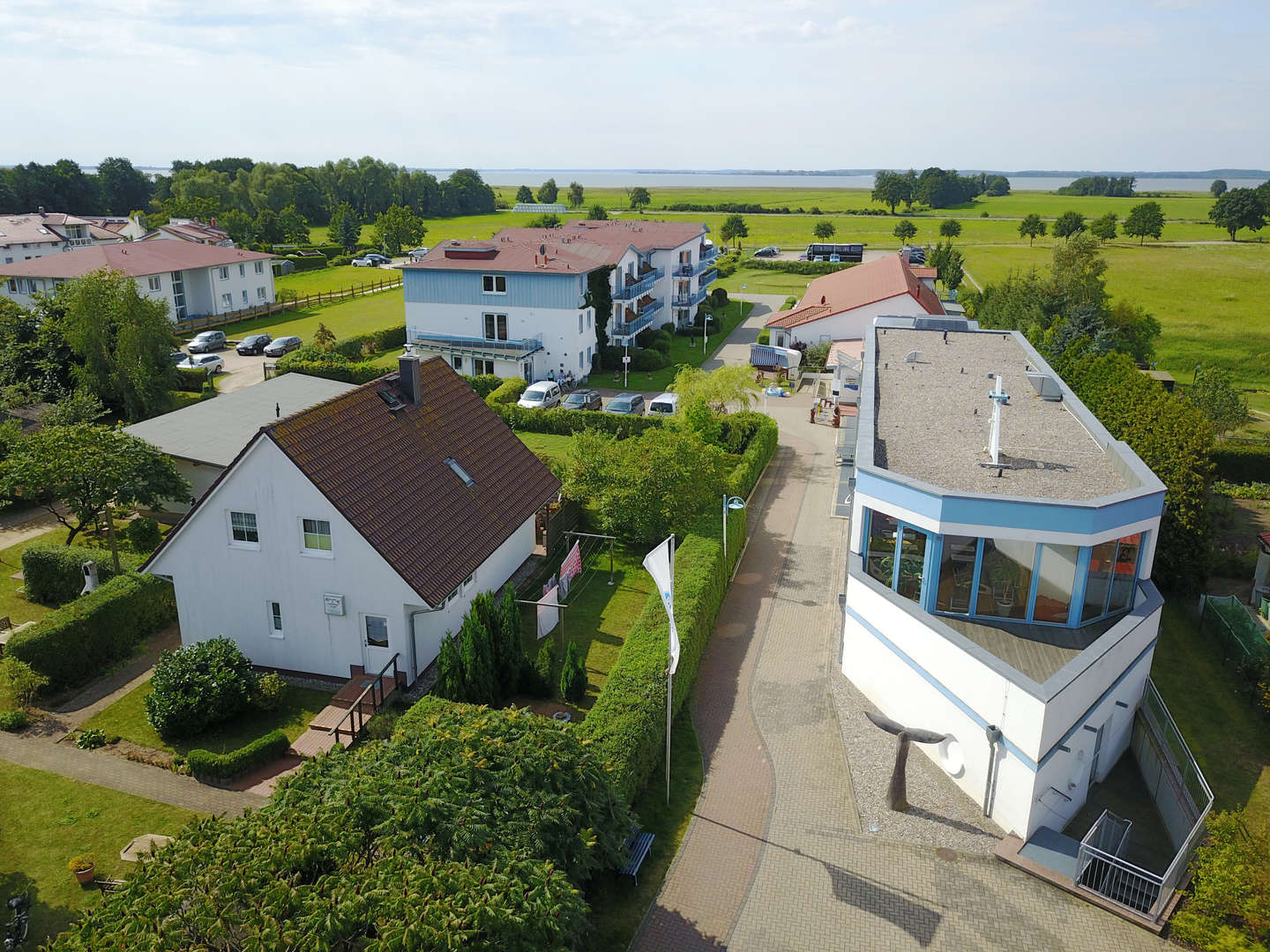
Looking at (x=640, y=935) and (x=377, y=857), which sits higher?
(x=377, y=857)

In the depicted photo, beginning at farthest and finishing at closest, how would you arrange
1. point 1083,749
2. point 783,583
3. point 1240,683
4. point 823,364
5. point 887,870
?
point 823,364 < point 783,583 < point 1240,683 < point 1083,749 < point 887,870

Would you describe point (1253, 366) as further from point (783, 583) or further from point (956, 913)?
point (956, 913)

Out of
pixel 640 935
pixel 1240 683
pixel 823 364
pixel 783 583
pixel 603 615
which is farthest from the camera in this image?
pixel 823 364

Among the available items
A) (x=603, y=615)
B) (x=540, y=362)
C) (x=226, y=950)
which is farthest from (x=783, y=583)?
(x=540, y=362)

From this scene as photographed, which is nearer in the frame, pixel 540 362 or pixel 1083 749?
pixel 1083 749

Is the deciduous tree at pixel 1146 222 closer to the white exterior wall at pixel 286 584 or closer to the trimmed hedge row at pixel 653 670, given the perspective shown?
the trimmed hedge row at pixel 653 670
